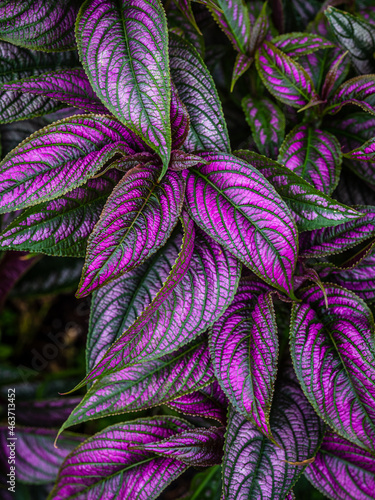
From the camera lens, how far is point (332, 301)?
2.69 feet

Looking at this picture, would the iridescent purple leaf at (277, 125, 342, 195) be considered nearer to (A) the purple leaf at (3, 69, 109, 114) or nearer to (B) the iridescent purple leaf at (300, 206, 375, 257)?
(B) the iridescent purple leaf at (300, 206, 375, 257)

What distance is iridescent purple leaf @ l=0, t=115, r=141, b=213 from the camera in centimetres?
68

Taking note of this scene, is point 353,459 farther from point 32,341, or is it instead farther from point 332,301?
point 32,341

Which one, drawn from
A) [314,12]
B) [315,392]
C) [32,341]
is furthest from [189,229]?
[32,341]

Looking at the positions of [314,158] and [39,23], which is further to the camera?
[314,158]

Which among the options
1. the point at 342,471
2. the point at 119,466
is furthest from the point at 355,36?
the point at 119,466

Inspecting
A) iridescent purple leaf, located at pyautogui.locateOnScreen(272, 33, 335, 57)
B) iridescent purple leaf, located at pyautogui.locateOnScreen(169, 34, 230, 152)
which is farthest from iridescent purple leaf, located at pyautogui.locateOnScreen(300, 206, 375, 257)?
iridescent purple leaf, located at pyautogui.locateOnScreen(272, 33, 335, 57)

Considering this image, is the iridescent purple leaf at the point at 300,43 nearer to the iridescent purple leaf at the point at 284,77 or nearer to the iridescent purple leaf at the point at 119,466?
the iridescent purple leaf at the point at 284,77

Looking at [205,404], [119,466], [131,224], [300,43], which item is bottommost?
[119,466]

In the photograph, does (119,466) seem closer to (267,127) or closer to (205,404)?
(205,404)

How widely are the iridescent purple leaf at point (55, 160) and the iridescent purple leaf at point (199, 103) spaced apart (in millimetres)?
150

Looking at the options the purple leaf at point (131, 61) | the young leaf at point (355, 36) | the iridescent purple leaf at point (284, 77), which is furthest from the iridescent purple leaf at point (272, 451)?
the young leaf at point (355, 36)

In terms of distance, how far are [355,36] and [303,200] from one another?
1.53 ft

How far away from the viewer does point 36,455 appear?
1.23 m
